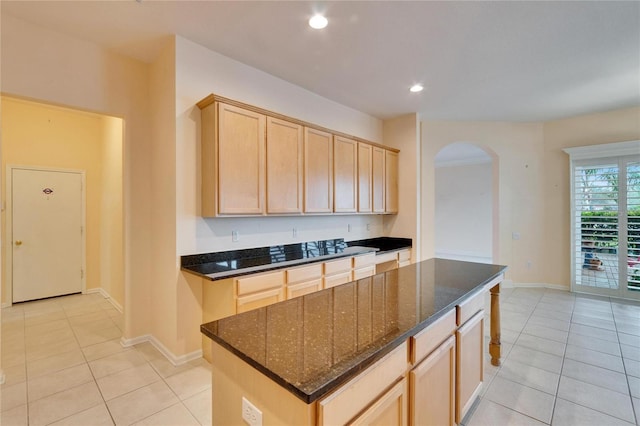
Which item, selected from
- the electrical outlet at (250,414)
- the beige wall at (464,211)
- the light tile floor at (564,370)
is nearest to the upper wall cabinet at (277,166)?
the electrical outlet at (250,414)

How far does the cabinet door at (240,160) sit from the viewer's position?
8.68ft

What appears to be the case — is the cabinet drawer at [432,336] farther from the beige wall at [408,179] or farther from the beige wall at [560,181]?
the beige wall at [560,181]

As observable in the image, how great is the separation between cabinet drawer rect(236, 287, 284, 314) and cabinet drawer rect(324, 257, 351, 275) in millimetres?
664

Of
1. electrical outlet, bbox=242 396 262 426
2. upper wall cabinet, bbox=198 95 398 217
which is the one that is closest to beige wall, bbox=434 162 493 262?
upper wall cabinet, bbox=198 95 398 217

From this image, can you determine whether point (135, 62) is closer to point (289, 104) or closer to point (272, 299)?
point (289, 104)

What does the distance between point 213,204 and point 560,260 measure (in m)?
5.88

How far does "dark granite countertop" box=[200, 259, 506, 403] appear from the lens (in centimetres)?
89

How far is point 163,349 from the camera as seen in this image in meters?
2.81

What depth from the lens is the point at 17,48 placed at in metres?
2.38

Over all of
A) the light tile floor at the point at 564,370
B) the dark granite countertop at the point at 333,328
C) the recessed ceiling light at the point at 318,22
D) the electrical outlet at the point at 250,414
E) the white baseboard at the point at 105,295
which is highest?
the recessed ceiling light at the point at 318,22

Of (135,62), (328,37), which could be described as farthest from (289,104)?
(135,62)

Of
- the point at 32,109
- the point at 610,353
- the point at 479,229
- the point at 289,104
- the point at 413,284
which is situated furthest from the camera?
the point at 479,229

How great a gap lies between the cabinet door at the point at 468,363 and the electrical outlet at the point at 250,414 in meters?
1.22

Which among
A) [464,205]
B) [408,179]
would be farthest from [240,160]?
[464,205]
